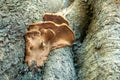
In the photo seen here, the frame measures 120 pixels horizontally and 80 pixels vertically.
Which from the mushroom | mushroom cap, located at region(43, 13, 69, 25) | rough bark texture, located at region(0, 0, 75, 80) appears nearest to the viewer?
rough bark texture, located at region(0, 0, 75, 80)

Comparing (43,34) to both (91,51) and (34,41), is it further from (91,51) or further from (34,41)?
(91,51)

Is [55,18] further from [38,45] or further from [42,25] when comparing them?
[38,45]

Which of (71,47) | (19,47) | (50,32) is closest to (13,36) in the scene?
(19,47)

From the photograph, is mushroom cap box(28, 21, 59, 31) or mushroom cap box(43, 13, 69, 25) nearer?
mushroom cap box(28, 21, 59, 31)

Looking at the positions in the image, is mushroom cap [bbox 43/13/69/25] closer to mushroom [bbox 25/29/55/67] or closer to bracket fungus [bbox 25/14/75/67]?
bracket fungus [bbox 25/14/75/67]

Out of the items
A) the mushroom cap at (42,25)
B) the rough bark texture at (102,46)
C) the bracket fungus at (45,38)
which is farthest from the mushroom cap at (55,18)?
the rough bark texture at (102,46)

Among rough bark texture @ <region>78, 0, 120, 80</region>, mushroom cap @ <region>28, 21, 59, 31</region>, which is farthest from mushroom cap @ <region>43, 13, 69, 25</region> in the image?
rough bark texture @ <region>78, 0, 120, 80</region>

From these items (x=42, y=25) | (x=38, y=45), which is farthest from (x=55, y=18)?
(x=38, y=45)

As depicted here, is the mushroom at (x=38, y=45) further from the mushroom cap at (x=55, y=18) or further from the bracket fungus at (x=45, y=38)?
the mushroom cap at (x=55, y=18)
